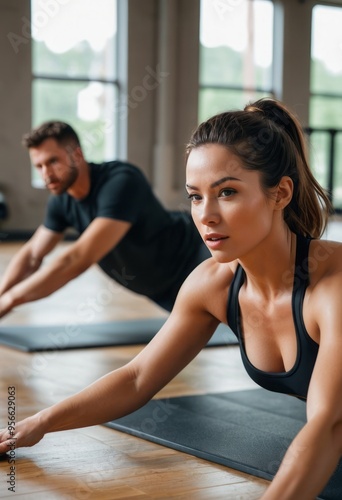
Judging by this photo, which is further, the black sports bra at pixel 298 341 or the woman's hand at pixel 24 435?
the woman's hand at pixel 24 435

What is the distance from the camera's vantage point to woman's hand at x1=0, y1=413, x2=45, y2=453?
1606 millimetres

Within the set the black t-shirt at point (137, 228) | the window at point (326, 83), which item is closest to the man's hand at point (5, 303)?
the black t-shirt at point (137, 228)

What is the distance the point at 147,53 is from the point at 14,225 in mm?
2275

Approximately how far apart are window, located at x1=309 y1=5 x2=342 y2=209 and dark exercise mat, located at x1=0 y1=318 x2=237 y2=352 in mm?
6510

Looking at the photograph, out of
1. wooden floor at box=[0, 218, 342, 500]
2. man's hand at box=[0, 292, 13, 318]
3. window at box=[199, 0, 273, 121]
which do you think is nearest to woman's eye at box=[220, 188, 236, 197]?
wooden floor at box=[0, 218, 342, 500]

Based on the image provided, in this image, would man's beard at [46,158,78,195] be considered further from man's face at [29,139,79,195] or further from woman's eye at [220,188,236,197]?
woman's eye at [220,188,236,197]

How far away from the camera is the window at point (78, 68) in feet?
25.6

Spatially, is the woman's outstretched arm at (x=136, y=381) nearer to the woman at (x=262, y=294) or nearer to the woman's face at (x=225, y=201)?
the woman at (x=262, y=294)

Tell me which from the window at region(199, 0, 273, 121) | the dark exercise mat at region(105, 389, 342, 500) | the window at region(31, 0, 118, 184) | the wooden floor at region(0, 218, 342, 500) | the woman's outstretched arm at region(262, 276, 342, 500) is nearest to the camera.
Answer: the woman's outstretched arm at region(262, 276, 342, 500)

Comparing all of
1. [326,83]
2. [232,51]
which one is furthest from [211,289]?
[326,83]

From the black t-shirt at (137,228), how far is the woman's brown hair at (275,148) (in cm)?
162

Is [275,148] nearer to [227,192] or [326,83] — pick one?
[227,192]

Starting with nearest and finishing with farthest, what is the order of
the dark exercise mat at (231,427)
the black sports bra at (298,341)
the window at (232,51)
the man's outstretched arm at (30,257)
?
1. the black sports bra at (298,341)
2. the dark exercise mat at (231,427)
3. the man's outstretched arm at (30,257)
4. the window at (232,51)

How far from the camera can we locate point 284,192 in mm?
1393
